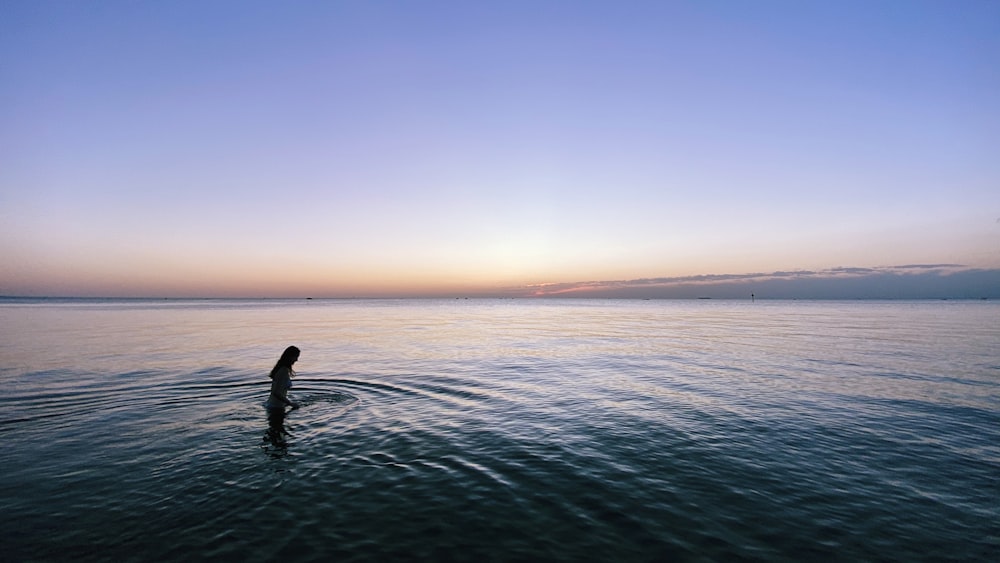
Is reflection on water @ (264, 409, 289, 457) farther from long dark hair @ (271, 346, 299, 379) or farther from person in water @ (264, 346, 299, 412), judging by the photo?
long dark hair @ (271, 346, 299, 379)

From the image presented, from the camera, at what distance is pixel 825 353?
41812mm

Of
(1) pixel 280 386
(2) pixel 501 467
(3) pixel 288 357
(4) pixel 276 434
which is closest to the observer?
(2) pixel 501 467

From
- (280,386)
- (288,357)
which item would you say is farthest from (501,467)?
(280,386)

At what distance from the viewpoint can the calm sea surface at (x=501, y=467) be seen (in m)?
9.64

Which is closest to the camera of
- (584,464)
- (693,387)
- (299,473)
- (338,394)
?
(299,473)

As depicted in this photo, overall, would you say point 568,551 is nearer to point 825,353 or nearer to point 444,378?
point 444,378

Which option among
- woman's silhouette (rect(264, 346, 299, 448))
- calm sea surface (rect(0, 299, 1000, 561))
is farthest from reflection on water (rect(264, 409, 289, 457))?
calm sea surface (rect(0, 299, 1000, 561))

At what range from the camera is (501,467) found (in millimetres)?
13883

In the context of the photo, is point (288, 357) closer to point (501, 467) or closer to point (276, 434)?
point (276, 434)

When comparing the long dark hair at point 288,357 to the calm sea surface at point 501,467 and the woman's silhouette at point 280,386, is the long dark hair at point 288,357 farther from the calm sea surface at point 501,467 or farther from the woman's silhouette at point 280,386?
the calm sea surface at point 501,467

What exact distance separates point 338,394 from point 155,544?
14.9 m

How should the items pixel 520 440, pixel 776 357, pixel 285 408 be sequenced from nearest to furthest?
pixel 520 440
pixel 285 408
pixel 776 357

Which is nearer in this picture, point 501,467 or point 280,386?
point 501,467

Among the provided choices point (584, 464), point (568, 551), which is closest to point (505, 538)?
point (568, 551)
